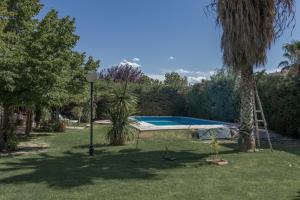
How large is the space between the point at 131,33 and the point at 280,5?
15973 mm

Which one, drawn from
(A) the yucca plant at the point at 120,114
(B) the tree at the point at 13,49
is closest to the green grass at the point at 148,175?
(A) the yucca plant at the point at 120,114

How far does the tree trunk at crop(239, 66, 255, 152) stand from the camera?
43.0 feet

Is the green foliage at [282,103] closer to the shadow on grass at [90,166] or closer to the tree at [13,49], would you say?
the shadow on grass at [90,166]

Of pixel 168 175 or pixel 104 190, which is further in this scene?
pixel 168 175

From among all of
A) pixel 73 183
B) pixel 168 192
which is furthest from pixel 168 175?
pixel 73 183

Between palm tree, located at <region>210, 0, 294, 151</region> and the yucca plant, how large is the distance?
4.68 meters

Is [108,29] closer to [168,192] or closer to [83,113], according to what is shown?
[83,113]

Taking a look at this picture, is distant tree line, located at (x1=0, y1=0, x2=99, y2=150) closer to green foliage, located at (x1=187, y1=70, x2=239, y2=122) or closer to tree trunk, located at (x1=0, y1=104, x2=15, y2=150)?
tree trunk, located at (x1=0, y1=104, x2=15, y2=150)

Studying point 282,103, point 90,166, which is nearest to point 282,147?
point 282,103

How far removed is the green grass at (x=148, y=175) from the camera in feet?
24.4

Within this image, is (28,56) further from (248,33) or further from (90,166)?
(248,33)

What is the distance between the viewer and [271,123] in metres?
19.6

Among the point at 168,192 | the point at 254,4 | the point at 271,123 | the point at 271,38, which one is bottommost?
the point at 168,192

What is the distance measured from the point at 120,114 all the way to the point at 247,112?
5212 millimetres
